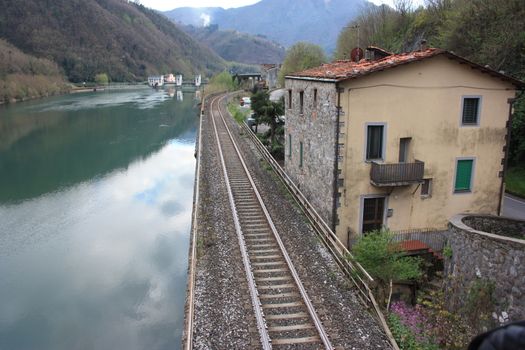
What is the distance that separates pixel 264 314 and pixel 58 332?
8388mm

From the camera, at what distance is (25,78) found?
108 m

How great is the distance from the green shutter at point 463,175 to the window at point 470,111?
5.03 feet

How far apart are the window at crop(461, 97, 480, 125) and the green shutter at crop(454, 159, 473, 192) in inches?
60.4

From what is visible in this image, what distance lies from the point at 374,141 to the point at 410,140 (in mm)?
1422

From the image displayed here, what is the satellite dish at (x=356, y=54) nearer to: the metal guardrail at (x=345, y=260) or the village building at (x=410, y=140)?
the village building at (x=410, y=140)

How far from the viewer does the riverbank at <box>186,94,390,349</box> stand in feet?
32.6

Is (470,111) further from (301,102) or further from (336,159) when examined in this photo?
(301,102)

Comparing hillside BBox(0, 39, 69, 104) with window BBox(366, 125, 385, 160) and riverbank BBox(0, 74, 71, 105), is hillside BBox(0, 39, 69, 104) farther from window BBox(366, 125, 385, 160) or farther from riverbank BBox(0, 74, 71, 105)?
window BBox(366, 125, 385, 160)

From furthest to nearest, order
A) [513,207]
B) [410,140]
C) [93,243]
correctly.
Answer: [93,243] < [513,207] < [410,140]

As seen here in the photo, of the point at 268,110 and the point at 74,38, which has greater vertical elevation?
the point at 74,38

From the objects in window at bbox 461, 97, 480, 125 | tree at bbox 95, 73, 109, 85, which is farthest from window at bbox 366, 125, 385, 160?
tree at bbox 95, 73, 109, 85

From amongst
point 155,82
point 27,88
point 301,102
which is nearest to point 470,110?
point 301,102

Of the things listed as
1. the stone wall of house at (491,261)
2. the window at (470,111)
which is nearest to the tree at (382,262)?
the stone wall of house at (491,261)

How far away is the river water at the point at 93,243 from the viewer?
1527cm
